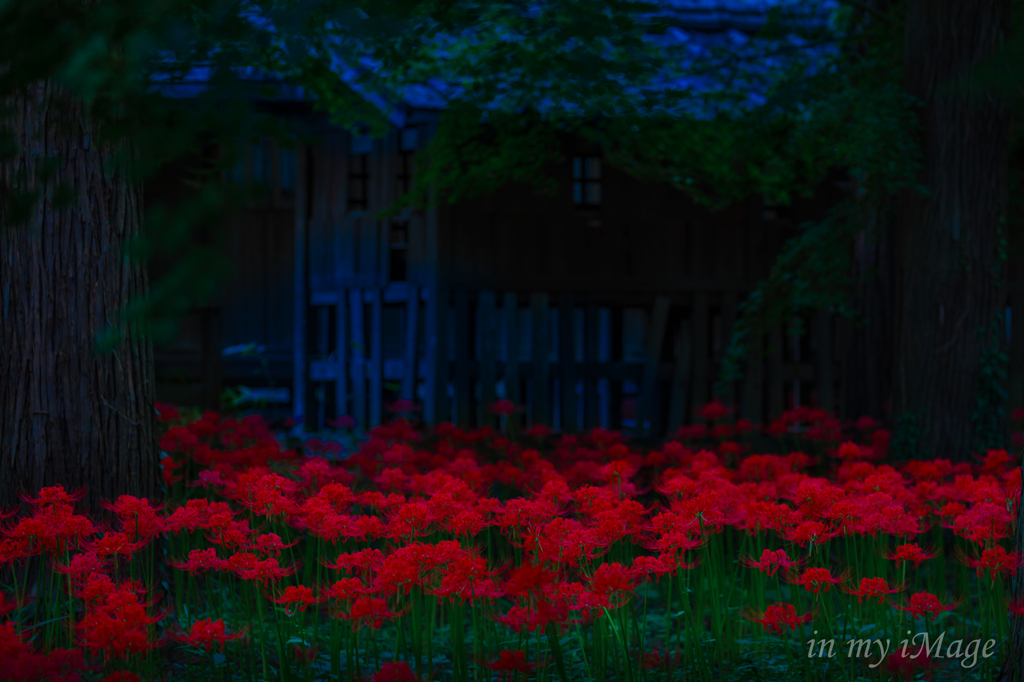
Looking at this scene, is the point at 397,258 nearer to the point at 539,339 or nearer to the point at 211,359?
the point at 539,339

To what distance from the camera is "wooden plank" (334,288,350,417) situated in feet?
42.2

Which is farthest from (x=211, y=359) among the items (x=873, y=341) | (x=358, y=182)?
(x=873, y=341)

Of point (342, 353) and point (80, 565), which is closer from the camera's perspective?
point (80, 565)

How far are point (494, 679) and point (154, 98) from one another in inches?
103

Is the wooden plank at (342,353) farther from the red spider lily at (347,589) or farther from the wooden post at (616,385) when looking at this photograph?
the red spider lily at (347,589)

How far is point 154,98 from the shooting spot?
2.54 meters

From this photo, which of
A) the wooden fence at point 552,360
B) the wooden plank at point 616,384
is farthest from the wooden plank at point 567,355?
the wooden plank at point 616,384

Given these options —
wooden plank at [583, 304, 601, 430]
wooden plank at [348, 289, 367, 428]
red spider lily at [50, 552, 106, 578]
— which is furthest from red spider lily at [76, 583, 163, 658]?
wooden plank at [348, 289, 367, 428]

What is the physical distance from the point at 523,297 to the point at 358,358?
92.4 inches

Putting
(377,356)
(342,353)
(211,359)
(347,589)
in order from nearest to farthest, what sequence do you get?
(347,589) < (211,359) < (377,356) < (342,353)

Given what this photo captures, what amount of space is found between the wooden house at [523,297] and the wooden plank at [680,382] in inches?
0.7

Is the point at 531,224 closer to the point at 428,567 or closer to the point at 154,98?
the point at 428,567

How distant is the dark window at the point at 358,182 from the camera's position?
514 inches

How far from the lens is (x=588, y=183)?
13.0 meters
